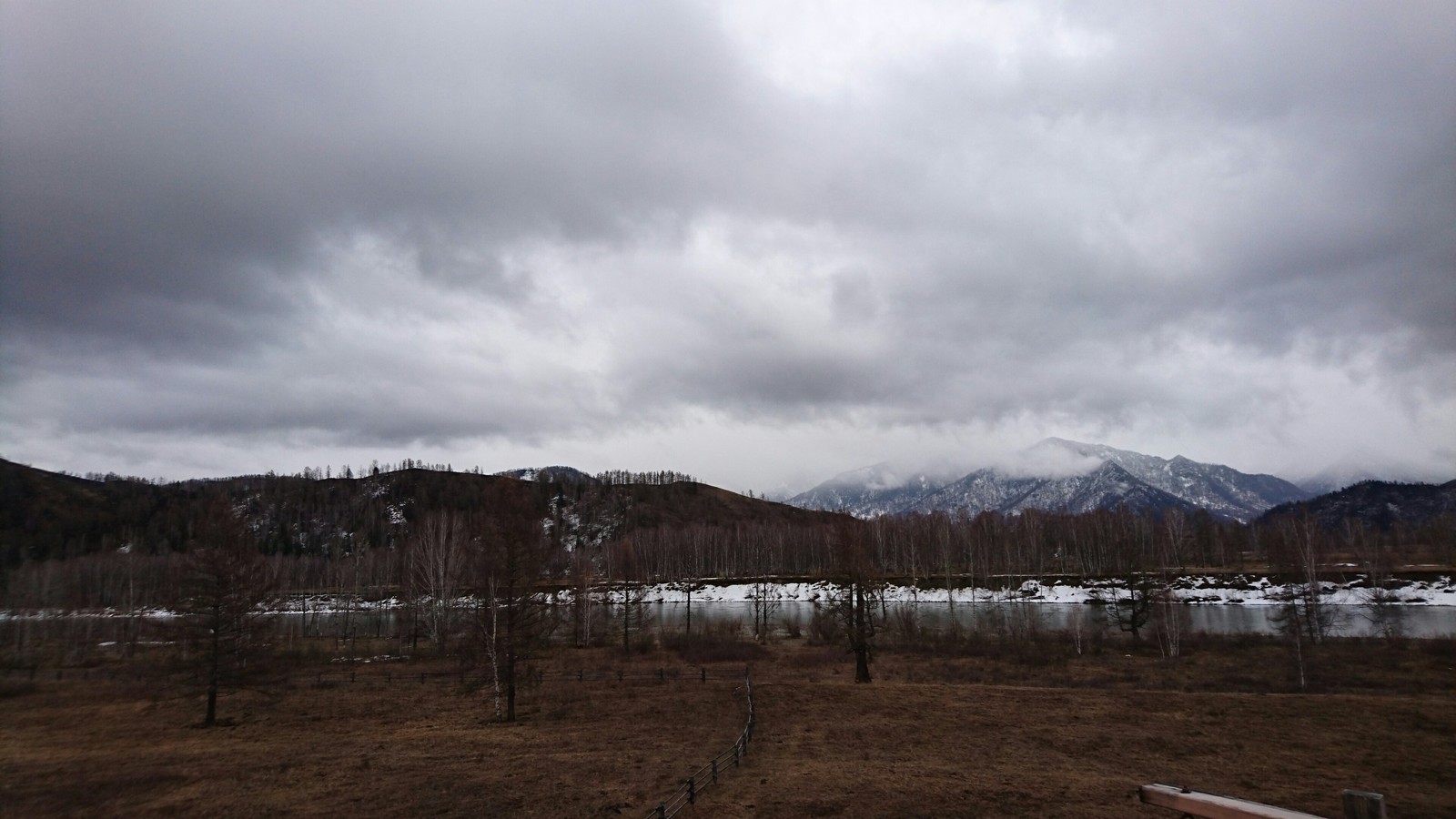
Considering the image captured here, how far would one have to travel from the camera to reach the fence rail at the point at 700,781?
19445 mm

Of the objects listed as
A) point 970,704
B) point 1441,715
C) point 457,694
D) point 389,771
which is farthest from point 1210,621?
point 389,771

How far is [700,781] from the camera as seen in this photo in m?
22.9

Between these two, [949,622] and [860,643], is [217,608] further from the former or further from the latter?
[949,622]

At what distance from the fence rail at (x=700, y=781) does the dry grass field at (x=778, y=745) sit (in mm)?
515

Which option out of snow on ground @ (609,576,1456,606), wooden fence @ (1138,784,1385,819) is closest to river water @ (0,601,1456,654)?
snow on ground @ (609,576,1456,606)

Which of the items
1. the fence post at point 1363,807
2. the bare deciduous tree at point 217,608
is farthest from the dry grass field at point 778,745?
the fence post at point 1363,807

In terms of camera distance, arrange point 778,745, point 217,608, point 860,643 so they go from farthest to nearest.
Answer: point 860,643
point 217,608
point 778,745

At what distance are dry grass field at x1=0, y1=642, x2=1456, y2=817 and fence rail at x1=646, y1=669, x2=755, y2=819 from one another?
51 centimetres

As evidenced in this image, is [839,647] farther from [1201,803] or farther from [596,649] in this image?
[1201,803]

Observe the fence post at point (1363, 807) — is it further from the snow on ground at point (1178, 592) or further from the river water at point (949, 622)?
the snow on ground at point (1178, 592)

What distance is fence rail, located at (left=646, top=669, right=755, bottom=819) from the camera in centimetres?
1945

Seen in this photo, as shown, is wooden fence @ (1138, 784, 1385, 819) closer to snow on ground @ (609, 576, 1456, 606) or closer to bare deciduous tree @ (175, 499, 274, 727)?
bare deciduous tree @ (175, 499, 274, 727)

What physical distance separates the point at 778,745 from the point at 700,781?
6465 millimetres

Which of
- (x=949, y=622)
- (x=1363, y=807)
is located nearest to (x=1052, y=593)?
(x=949, y=622)
